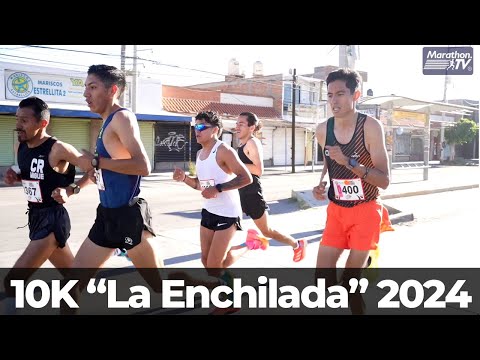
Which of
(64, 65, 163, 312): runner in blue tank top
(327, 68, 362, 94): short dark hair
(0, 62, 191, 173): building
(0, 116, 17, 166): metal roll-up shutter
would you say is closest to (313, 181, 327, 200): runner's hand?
(327, 68, 362, 94): short dark hair

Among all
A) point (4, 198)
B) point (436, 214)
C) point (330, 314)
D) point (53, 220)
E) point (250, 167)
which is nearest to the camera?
point (53, 220)

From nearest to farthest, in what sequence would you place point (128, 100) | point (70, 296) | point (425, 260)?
point (70, 296)
point (425, 260)
point (128, 100)

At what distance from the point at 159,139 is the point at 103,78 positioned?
25.8 m

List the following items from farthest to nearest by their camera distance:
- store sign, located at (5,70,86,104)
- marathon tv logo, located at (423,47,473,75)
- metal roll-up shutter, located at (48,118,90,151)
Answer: metal roll-up shutter, located at (48,118,90,151), store sign, located at (5,70,86,104), marathon tv logo, located at (423,47,473,75)

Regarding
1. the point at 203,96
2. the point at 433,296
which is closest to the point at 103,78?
the point at 433,296

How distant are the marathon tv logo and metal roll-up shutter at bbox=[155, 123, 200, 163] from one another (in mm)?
17155

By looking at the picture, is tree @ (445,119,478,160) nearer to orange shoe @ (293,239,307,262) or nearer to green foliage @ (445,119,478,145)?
green foliage @ (445,119,478,145)

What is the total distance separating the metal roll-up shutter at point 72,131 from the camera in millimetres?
24906

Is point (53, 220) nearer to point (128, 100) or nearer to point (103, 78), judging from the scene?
point (103, 78)

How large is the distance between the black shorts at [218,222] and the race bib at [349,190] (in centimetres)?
100

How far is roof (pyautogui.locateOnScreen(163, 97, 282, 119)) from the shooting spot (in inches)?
1220

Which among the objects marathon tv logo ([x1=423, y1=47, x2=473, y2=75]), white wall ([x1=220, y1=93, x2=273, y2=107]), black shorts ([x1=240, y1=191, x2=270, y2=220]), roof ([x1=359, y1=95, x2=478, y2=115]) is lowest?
black shorts ([x1=240, y1=191, x2=270, y2=220])

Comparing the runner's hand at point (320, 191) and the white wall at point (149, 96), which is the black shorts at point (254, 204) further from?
the white wall at point (149, 96)
